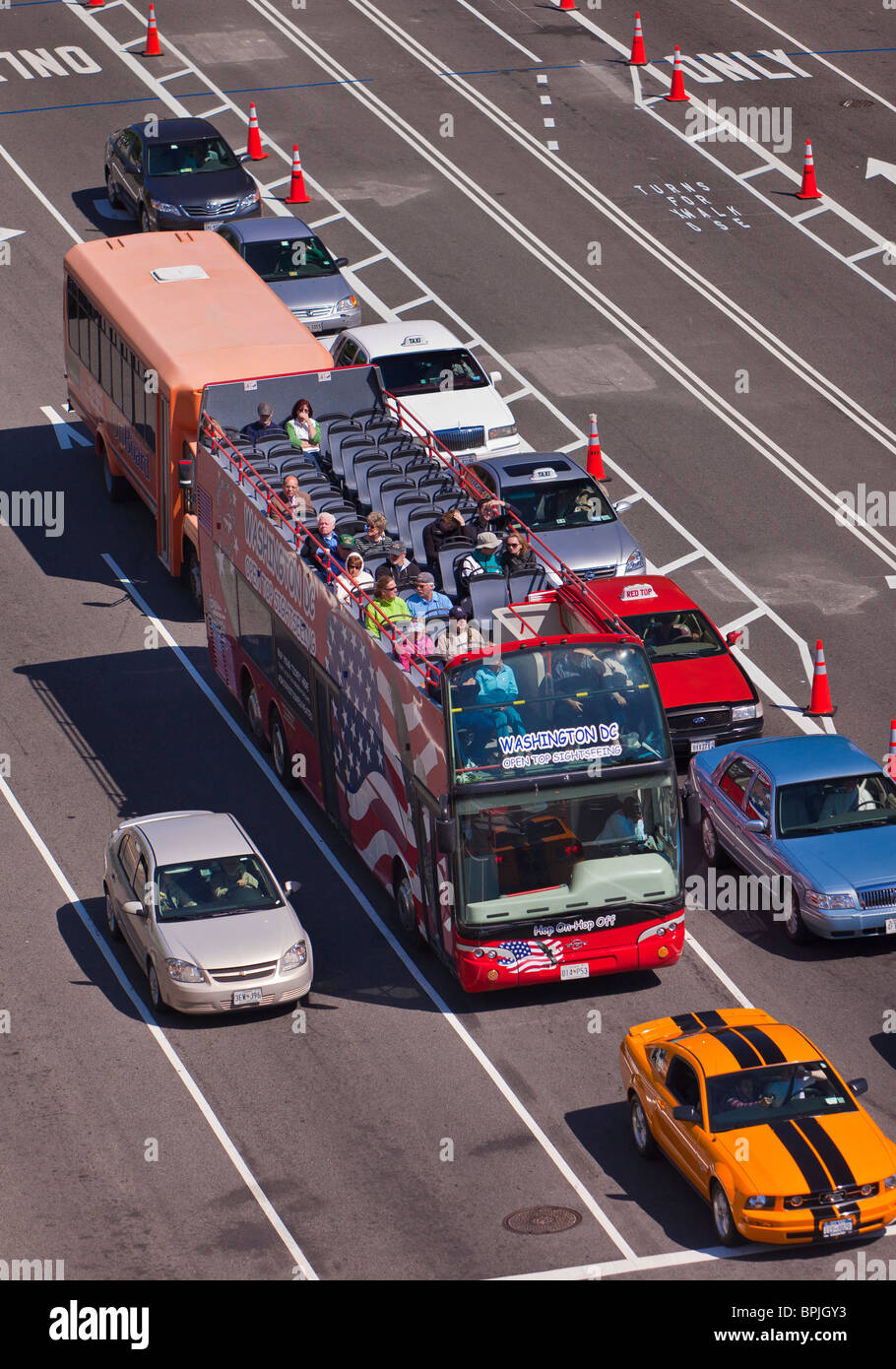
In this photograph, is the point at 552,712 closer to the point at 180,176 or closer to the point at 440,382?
the point at 440,382

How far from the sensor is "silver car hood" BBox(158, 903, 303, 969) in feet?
72.5

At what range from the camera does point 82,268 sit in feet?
111

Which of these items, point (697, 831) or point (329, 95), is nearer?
point (697, 831)

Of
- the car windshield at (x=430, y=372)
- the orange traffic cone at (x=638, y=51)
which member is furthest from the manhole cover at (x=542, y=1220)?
the orange traffic cone at (x=638, y=51)

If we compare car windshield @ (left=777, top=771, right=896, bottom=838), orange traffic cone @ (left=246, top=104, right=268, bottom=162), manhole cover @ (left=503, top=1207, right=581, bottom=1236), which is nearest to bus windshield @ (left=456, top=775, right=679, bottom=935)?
car windshield @ (left=777, top=771, right=896, bottom=838)

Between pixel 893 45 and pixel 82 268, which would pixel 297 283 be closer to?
pixel 82 268

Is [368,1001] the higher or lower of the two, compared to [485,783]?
lower

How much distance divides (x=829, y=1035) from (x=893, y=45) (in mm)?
33542

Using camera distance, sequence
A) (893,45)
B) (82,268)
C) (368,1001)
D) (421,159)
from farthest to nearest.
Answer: (893,45) < (421,159) < (82,268) < (368,1001)

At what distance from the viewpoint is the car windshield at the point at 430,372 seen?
34.2 metres

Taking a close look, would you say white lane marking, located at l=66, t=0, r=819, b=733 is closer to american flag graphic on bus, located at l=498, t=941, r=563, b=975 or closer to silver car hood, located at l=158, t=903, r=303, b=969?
american flag graphic on bus, located at l=498, t=941, r=563, b=975

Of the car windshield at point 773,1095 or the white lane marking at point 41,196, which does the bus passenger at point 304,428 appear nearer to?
the car windshield at point 773,1095
